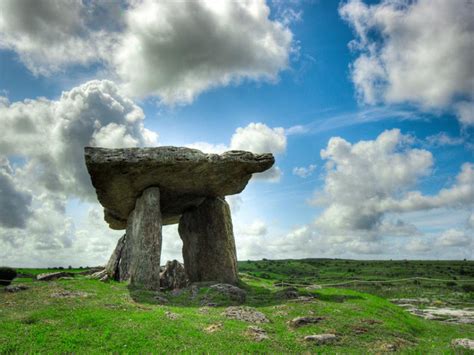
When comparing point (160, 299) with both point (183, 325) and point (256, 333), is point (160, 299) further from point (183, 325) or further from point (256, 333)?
point (256, 333)

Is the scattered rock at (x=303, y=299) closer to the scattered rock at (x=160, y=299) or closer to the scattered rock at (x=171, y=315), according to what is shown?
the scattered rock at (x=160, y=299)

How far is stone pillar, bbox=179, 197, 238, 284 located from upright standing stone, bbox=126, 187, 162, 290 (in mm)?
4978

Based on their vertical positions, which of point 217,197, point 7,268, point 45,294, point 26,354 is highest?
point 217,197

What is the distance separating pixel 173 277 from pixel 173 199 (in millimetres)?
6670

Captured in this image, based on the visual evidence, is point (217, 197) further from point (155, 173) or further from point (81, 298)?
Answer: point (81, 298)

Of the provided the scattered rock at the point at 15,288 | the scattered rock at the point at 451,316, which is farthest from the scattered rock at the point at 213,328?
the scattered rock at the point at 451,316

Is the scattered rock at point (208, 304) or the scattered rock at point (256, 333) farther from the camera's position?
the scattered rock at point (208, 304)

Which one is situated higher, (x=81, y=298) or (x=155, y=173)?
(x=155, y=173)

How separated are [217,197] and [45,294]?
48.1 ft

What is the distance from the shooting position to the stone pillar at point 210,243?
28250 millimetres

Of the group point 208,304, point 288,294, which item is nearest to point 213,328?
point 208,304

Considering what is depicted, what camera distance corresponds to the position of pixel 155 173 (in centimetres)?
2492

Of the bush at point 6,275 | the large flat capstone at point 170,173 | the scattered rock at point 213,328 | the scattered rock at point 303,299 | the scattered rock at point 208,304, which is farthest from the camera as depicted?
the bush at point 6,275

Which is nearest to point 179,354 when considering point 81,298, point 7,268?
point 81,298
